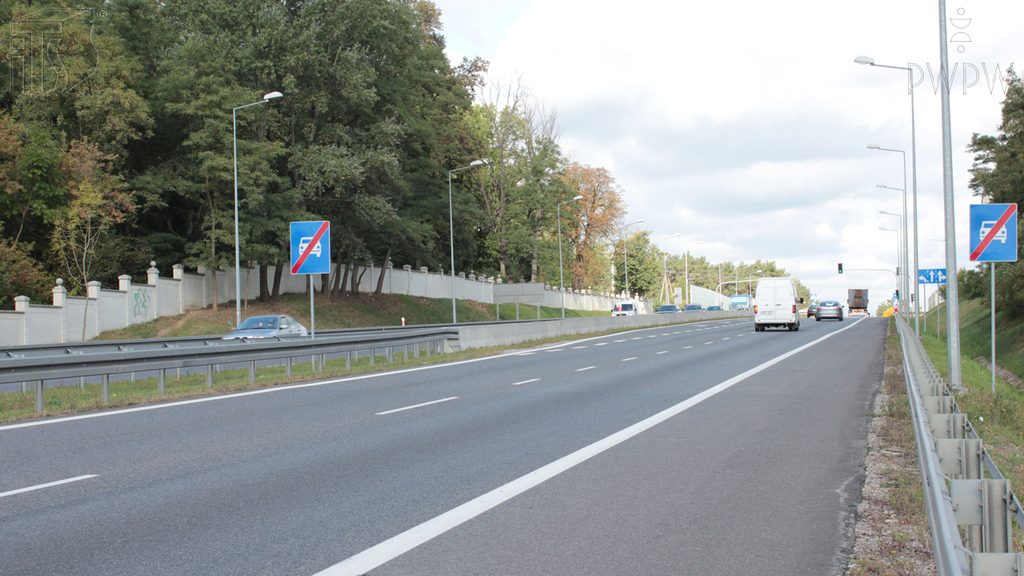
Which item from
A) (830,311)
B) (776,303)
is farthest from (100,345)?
(830,311)

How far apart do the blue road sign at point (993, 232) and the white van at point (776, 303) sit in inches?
1166

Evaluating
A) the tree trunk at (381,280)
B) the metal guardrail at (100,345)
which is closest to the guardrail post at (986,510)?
the metal guardrail at (100,345)

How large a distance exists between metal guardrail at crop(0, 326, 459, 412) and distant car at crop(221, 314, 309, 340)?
3180 millimetres

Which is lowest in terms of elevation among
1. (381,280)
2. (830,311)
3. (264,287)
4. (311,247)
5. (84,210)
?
(830,311)

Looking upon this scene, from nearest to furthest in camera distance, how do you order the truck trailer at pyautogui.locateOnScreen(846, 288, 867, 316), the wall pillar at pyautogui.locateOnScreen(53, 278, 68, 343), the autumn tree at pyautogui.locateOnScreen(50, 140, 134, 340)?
the wall pillar at pyautogui.locateOnScreen(53, 278, 68, 343), the autumn tree at pyautogui.locateOnScreen(50, 140, 134, 340), the truck trailer at pyautogui.locateOnScreen(846, 288, 867, 316)

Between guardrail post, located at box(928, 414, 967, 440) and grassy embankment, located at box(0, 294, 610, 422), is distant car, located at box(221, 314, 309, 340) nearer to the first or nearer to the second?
grassy embankment, located at box(0, 294, 610, 422)

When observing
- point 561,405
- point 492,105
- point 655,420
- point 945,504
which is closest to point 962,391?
point 655,420

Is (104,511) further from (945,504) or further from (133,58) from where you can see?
(133,58)

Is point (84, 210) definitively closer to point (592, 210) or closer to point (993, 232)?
point (993, 232)

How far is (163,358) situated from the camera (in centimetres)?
1508

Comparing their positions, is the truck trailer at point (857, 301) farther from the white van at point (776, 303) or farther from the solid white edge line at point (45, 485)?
the solid white edge line at point (45, 485)

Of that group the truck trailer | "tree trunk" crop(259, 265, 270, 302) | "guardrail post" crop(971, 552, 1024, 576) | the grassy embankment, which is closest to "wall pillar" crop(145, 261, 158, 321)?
the grassy embankment

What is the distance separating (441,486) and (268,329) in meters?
17.7

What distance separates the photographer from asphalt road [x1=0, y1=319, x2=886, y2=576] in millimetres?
5145
